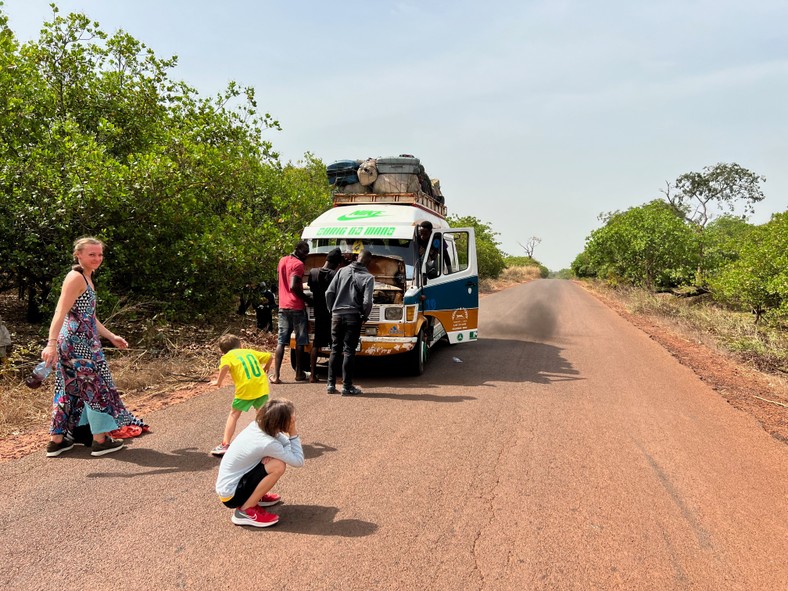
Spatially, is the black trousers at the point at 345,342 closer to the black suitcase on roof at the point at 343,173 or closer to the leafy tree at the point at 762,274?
the black suitcase on roof at the point at 343,173

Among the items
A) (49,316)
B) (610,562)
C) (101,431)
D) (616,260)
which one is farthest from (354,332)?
(616,260)

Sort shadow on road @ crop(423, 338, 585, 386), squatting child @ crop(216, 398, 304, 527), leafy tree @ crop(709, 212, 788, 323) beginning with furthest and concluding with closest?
leafy tree @ crop(709, 212, 788, 323), shadow on road @ crop(423, 338, 585, 386), squatting child @ crop(216, 398, 304, 527)

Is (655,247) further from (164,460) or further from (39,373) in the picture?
(39,373)

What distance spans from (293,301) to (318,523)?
4321 millimetres

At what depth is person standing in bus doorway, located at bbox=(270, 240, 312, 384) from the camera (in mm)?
7504

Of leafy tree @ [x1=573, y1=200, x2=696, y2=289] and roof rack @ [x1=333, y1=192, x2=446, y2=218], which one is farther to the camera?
leafy tree @ [x1=573, y1=200, x2=696, y2=289]

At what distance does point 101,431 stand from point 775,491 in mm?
5776

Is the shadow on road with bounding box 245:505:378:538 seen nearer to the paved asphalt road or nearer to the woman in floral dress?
the paved asphalt road

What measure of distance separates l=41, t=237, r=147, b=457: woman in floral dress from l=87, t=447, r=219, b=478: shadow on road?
0.22 metres

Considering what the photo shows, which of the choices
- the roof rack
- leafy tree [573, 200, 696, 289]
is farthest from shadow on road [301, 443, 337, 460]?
leafy tree [573, 200, 696, 289]

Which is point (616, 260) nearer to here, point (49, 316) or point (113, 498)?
point (49, 316)

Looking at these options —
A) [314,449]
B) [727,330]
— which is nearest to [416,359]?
[314,449]

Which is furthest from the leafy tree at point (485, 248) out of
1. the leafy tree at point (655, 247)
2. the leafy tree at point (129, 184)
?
the leafy tree at point (129, 184)

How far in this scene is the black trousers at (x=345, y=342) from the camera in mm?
7113
